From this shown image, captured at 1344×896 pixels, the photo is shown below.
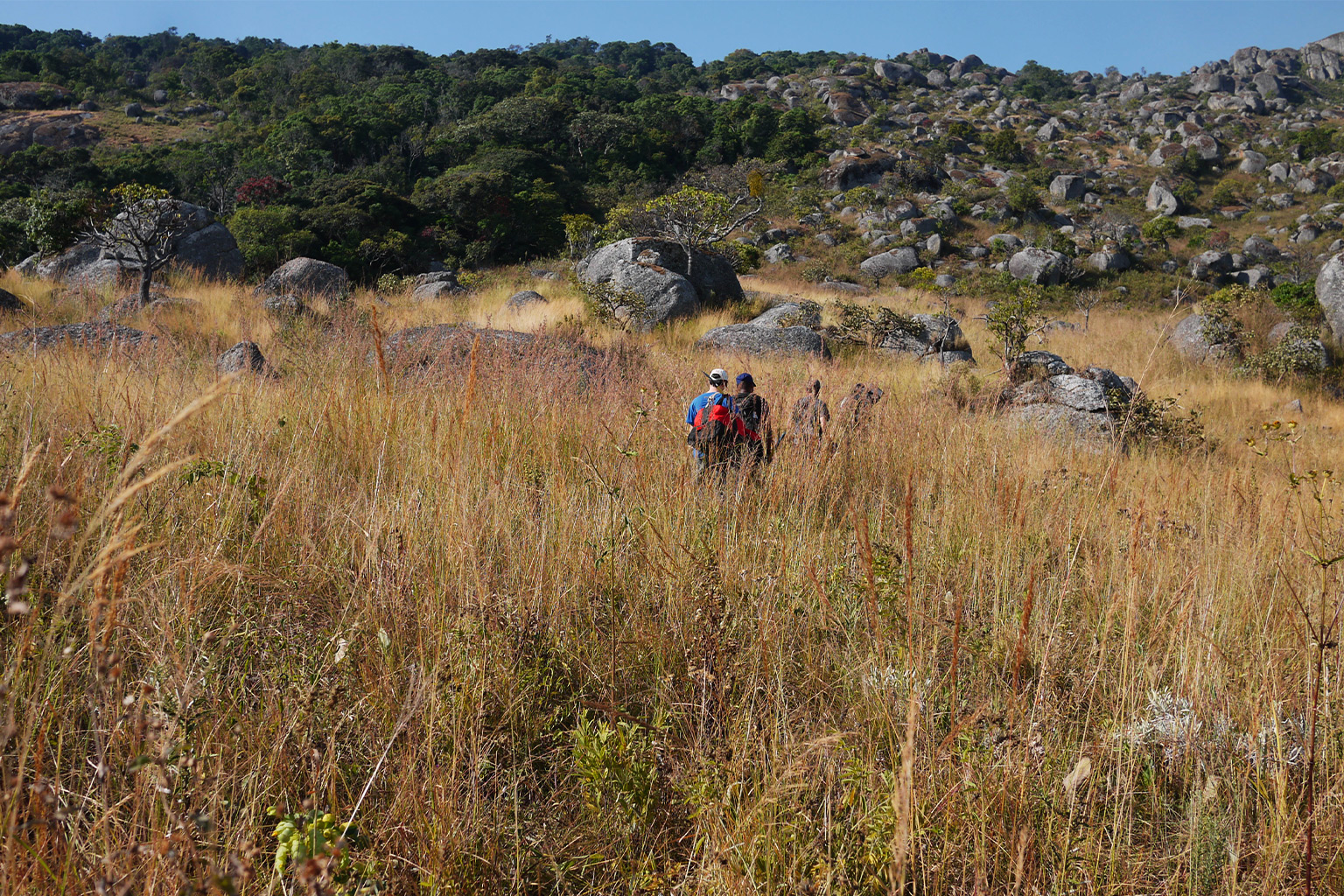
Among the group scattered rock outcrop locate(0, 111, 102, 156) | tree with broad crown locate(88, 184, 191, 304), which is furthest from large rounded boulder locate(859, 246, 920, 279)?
scattered rock outcrop locate(0, 111, 102, 156)

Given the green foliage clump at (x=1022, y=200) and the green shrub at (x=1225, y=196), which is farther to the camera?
the green shrub at (x=1225, y=196)

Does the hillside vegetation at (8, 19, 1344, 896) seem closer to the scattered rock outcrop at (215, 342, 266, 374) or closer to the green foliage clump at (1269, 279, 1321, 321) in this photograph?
the scattered rock outcrop at (215, 342, 266, 374)

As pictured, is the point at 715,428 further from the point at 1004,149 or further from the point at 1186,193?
the point at 1004,149

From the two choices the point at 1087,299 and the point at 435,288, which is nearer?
the point at 435,288

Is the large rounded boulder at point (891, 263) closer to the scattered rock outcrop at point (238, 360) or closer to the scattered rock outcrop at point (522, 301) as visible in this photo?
the scattered rock outcrop at point (522, 301)

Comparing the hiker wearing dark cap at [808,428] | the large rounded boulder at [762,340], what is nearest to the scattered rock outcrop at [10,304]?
the large rounded boulder at [762,340]

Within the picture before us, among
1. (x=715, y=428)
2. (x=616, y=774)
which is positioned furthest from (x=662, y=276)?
(x=616, y=774)

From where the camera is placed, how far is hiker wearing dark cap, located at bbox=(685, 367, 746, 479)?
3.72 metres

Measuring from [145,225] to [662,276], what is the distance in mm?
8683

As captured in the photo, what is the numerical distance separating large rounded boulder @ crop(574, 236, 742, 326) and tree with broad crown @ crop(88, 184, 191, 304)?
7.17m

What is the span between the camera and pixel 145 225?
35.3 feet

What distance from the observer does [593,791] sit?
146cm

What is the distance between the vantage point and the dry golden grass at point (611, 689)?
1264mm

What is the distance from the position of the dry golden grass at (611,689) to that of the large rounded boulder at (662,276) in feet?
34.0
